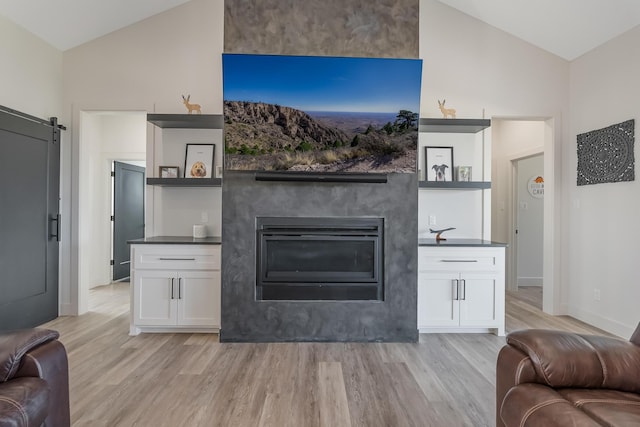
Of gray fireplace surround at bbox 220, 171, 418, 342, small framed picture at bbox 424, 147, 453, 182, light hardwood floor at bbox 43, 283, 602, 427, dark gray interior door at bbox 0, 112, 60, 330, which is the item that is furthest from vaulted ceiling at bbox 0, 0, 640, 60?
light hardwood floor at bbox 43, 283, 602, 427

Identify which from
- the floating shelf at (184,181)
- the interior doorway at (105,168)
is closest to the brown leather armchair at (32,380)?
the floating shelf at (184,181)

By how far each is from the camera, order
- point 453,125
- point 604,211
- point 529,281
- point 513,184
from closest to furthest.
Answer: point 604,211 → point 453,125 → point 513,184 → point 529,281

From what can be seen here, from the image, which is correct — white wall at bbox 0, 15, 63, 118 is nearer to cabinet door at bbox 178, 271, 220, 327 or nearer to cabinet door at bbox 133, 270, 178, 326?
cabinet door at bbox 133, 270, 178, 326

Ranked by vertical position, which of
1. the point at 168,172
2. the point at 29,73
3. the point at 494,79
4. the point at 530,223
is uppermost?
the point at 494,79

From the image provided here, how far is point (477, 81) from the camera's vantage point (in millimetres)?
4129

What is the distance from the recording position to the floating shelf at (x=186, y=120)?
3.65 meters

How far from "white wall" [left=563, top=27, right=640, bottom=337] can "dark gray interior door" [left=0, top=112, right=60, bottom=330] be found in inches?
233

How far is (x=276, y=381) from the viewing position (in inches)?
98.3

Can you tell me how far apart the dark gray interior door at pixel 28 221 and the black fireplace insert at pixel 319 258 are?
241cm

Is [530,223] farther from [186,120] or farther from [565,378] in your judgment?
[186,120]

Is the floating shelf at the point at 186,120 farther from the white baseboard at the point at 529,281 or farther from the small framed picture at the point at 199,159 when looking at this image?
the white baseboard at the point at 529,281

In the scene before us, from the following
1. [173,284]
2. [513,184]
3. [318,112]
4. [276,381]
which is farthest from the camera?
[513,184]

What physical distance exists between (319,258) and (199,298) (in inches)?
49.0

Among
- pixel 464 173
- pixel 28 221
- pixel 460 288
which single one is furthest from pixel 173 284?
pixel 464 173
